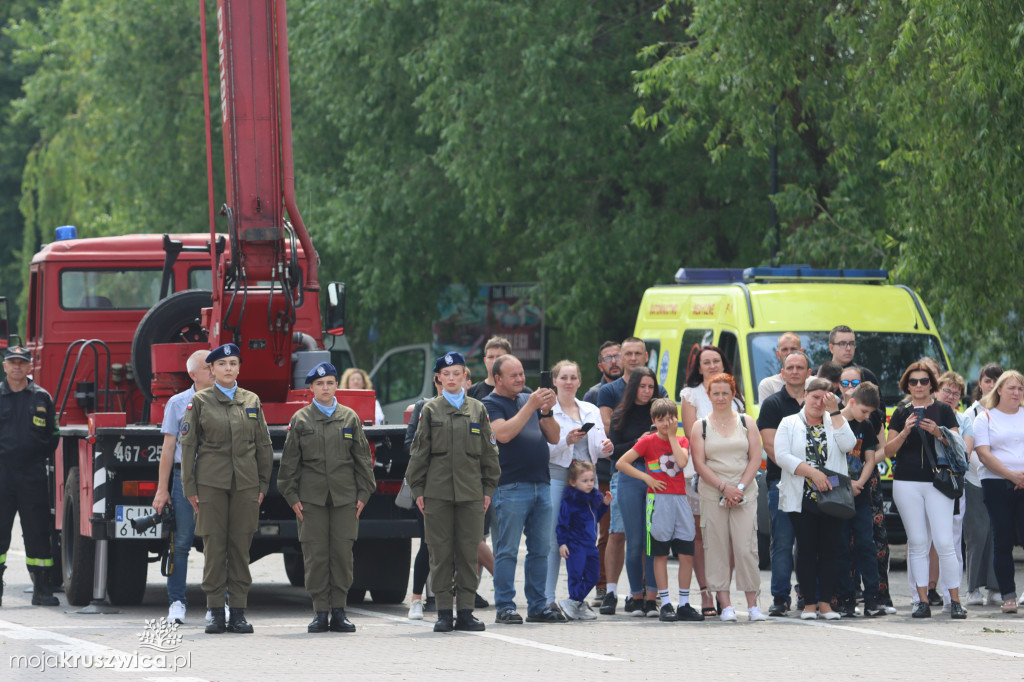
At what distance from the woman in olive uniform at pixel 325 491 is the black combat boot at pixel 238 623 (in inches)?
16.4

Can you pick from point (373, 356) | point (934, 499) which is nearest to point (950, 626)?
point (934, 499)

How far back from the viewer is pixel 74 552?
12844 mm

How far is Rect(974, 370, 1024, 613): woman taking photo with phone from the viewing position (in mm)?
12477

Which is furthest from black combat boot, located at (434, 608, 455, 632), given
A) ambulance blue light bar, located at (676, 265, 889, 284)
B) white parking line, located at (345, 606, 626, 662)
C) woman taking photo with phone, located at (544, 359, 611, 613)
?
ambulance blue light bar, located at (676, 265, 889, 284)

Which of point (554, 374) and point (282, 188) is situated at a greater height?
point (282, 188)

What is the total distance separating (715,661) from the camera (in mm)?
9664

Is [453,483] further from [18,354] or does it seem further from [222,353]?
[18,354]

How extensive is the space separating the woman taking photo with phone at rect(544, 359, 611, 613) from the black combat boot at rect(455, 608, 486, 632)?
78 cm

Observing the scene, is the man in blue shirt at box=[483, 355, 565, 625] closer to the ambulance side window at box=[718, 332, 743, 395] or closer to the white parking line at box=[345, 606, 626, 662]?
the white parking line at box=[345, 606, 626, 662]

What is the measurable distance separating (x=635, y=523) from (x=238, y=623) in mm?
2868

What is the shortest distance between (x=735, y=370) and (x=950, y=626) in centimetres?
487

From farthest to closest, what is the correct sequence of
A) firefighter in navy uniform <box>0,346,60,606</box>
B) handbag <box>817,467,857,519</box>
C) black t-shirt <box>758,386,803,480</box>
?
firefighter in navy uniform <box>0,346,60,606</box>, black t-shirt <box>758,386,803,480</box>, handbag <box>817,467,857,519</box>

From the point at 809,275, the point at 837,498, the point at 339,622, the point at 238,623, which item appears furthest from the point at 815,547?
the point at 809,275

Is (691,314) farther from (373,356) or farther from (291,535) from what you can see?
(373,356)
